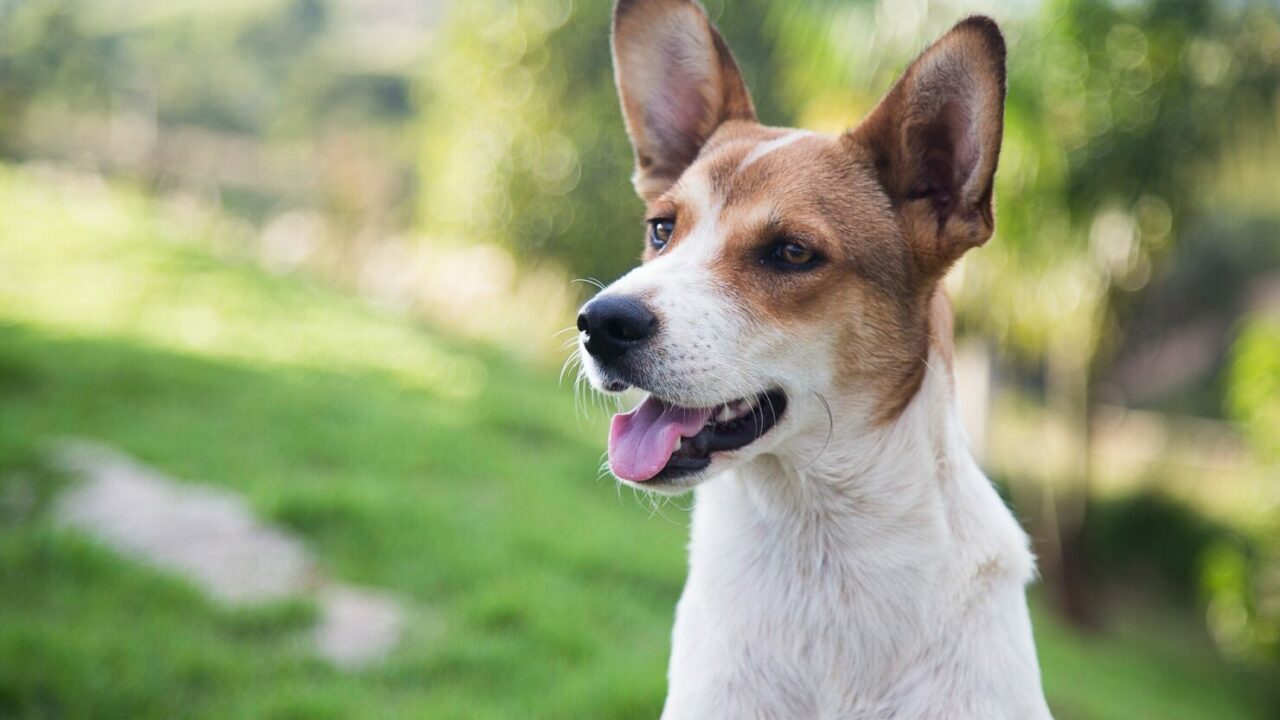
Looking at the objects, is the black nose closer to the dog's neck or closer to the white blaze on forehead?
the dog's neck

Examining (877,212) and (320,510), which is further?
(320,510)

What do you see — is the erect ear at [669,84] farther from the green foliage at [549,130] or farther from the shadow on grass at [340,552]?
the green foliage at [549,130]

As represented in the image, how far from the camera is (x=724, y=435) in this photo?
2818mm

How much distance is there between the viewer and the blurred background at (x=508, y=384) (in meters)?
4.55

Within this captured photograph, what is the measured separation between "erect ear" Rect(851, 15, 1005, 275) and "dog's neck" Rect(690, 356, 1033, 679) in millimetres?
358

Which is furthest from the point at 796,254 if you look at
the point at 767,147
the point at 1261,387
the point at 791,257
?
the point at 1261,387

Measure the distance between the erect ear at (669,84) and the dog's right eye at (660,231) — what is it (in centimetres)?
34

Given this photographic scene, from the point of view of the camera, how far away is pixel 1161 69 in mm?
10695

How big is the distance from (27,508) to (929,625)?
419 centimetres

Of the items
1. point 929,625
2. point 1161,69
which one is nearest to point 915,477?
point 929,625

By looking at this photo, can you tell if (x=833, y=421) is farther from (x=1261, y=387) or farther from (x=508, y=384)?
(x=1261, y=387)

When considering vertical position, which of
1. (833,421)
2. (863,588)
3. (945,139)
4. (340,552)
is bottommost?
(863,588)

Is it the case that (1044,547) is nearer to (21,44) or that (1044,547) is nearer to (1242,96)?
(1242,96)

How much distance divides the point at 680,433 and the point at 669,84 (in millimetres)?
1335
